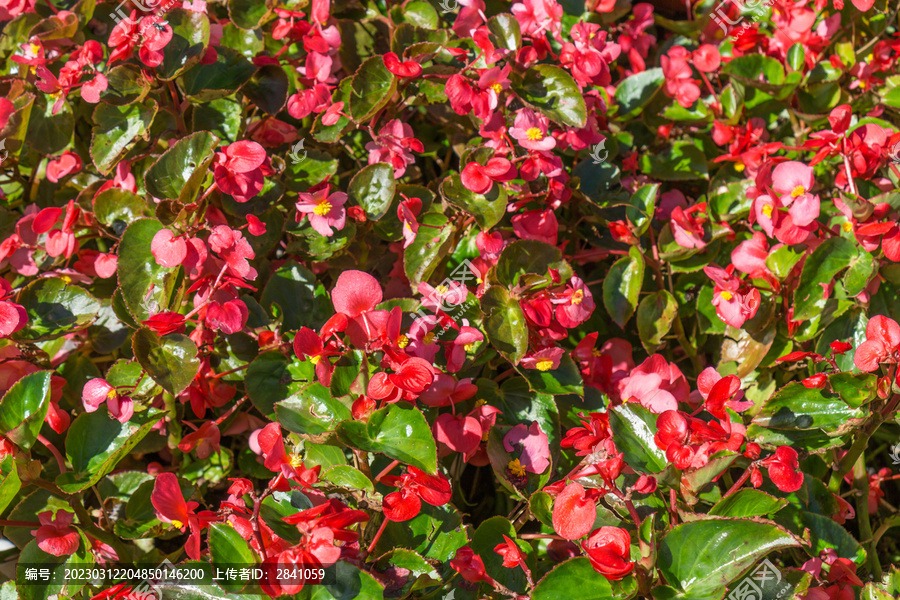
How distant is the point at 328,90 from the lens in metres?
1.14

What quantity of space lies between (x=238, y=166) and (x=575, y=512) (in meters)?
0.63

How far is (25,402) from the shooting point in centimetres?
89

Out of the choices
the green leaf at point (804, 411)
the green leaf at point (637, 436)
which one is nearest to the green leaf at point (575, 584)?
the green leaf at point (637, 436)

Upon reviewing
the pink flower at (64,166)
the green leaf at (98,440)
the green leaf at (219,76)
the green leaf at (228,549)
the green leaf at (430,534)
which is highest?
the green leaf at (219,76)

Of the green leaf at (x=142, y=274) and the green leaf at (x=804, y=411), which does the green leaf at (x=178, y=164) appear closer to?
the green leaf at (x=142, y=274)

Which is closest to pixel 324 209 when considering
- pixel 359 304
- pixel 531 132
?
pixel 359 304

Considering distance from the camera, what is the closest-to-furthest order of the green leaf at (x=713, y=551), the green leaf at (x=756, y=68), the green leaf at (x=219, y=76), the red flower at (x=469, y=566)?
the green leaf at (x=713, y=551) → the red flower at (x=469, y=566) → the green leaf at (x=219, y=76) → the green leaf at (x=756, y=68)

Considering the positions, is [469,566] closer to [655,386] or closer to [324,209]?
[655,386]

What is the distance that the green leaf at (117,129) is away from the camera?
108 cm

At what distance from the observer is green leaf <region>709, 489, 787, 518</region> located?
76cm

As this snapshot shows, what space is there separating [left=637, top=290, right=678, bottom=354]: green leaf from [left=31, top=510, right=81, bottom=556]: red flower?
906 mm

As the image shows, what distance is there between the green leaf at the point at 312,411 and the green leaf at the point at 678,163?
81cm

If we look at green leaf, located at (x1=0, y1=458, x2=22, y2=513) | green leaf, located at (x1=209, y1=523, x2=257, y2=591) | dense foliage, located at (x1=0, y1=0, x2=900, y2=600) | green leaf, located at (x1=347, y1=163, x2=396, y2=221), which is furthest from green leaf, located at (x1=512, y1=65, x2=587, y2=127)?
green leaf, located at (x1=0, y1=458, x2=22, y2=513)

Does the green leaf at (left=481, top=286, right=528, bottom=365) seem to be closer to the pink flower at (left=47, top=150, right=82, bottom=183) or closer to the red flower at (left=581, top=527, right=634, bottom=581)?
the red flower at (left=581, top=527, right=634, bottom=581)
